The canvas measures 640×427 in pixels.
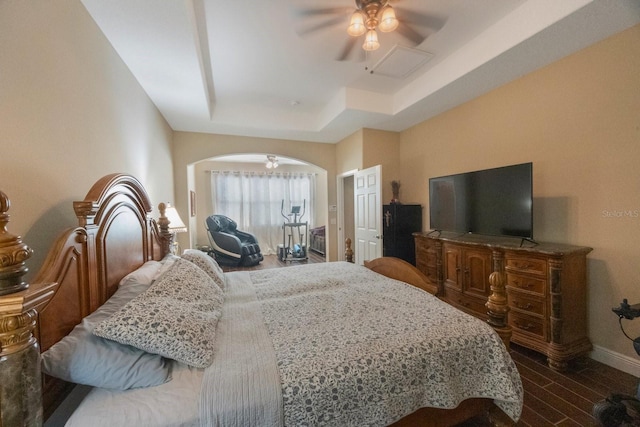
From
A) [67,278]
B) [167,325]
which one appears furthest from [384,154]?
[67,278]

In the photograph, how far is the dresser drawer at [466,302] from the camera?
2.57 meters

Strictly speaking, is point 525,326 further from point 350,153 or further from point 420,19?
point 350,153

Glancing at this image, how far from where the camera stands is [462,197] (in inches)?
114

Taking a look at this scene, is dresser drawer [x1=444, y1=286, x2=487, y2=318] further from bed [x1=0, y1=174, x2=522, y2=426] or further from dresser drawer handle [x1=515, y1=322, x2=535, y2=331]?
bed [x1=0, y1=174, x2=522, y2=426]

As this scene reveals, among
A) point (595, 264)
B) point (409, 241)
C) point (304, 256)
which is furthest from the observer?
point (304, 256)

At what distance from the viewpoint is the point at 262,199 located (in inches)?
285

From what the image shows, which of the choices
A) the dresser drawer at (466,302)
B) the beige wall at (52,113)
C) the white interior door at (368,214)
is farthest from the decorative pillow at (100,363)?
the white interior door at (368,214)

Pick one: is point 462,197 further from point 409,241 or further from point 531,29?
point 531,29

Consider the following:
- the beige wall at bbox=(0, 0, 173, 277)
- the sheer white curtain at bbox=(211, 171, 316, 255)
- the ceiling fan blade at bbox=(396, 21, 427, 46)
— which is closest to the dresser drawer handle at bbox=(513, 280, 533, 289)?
the ceiling fan blade at bbox=(396, 21, 427, 46)

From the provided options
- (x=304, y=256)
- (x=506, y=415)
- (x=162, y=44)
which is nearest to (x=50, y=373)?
(x=506, y=415)

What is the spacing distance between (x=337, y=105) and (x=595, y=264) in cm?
319

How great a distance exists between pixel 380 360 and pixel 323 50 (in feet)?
8.92

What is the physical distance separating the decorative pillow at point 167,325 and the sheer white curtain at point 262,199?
19.0 ft

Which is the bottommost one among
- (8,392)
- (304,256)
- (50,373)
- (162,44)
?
(304,256)
